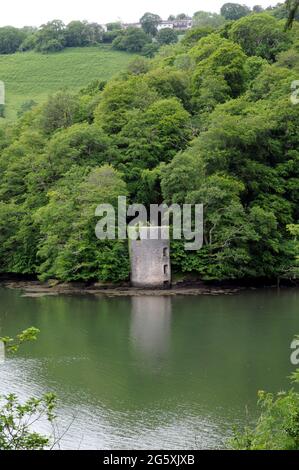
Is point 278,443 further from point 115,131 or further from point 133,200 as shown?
point 115,131

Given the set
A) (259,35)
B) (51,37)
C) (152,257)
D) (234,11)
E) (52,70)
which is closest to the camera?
(152,257)

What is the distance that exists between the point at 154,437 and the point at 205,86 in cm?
3802

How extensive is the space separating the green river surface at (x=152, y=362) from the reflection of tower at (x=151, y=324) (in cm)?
4

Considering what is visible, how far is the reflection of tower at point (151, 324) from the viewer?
91.7 ft

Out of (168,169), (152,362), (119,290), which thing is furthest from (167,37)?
(152,362)

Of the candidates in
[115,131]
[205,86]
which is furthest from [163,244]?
[205,86]

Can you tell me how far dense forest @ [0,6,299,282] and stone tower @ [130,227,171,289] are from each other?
0.79m

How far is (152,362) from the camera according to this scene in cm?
2586

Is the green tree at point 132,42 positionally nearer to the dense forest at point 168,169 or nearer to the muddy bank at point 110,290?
the dense forest at point 168,169

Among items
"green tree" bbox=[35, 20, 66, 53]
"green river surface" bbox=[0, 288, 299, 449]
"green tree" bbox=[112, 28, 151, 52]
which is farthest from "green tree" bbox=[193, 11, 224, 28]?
"green river surface" bbox=[0, 288, 299, 449]

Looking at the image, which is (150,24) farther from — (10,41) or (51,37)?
(10,41)

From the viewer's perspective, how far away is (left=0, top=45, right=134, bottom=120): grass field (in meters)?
85.1

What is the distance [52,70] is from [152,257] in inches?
2142

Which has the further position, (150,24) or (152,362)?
(150,24)
